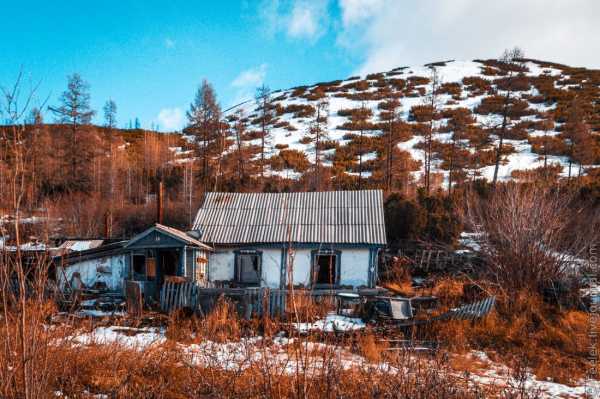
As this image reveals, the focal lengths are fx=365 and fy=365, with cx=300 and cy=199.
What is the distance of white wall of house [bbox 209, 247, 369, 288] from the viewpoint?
1535 centimetres

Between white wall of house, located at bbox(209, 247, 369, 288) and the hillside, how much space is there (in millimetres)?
14753

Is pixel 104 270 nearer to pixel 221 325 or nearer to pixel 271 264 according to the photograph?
pixel 271 264

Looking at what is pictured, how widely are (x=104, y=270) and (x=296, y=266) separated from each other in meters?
8.04

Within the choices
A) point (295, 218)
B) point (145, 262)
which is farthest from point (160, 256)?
point (295, 218)

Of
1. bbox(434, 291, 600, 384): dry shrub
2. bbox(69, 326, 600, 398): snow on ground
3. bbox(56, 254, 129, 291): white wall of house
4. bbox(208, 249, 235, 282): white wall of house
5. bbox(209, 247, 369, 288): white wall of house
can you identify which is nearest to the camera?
bbox(69, 326, 600, 398): snow on ground

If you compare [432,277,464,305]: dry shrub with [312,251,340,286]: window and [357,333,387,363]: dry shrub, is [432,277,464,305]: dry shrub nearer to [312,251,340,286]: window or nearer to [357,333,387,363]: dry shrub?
[312,251,340,286]: window

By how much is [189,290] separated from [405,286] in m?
8.64

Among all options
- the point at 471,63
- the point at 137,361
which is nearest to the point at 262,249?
the point at 137,361

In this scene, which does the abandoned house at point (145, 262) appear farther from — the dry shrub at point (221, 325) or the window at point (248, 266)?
the dry shrub at point (221, 325)

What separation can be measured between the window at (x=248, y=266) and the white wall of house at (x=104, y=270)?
461 cm

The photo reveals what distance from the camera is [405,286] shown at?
1509 cm

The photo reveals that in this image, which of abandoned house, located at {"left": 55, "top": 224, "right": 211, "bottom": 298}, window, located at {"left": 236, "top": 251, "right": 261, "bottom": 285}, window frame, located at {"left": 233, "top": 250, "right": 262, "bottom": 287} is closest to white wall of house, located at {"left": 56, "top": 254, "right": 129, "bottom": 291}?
abandoned house, located at {"left": 55, "top": 224, "right": 211, "bottom": 298}

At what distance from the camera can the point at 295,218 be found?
17391 mm

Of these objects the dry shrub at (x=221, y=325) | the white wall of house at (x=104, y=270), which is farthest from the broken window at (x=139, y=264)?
the dry shrub at (x=221, y=325)
